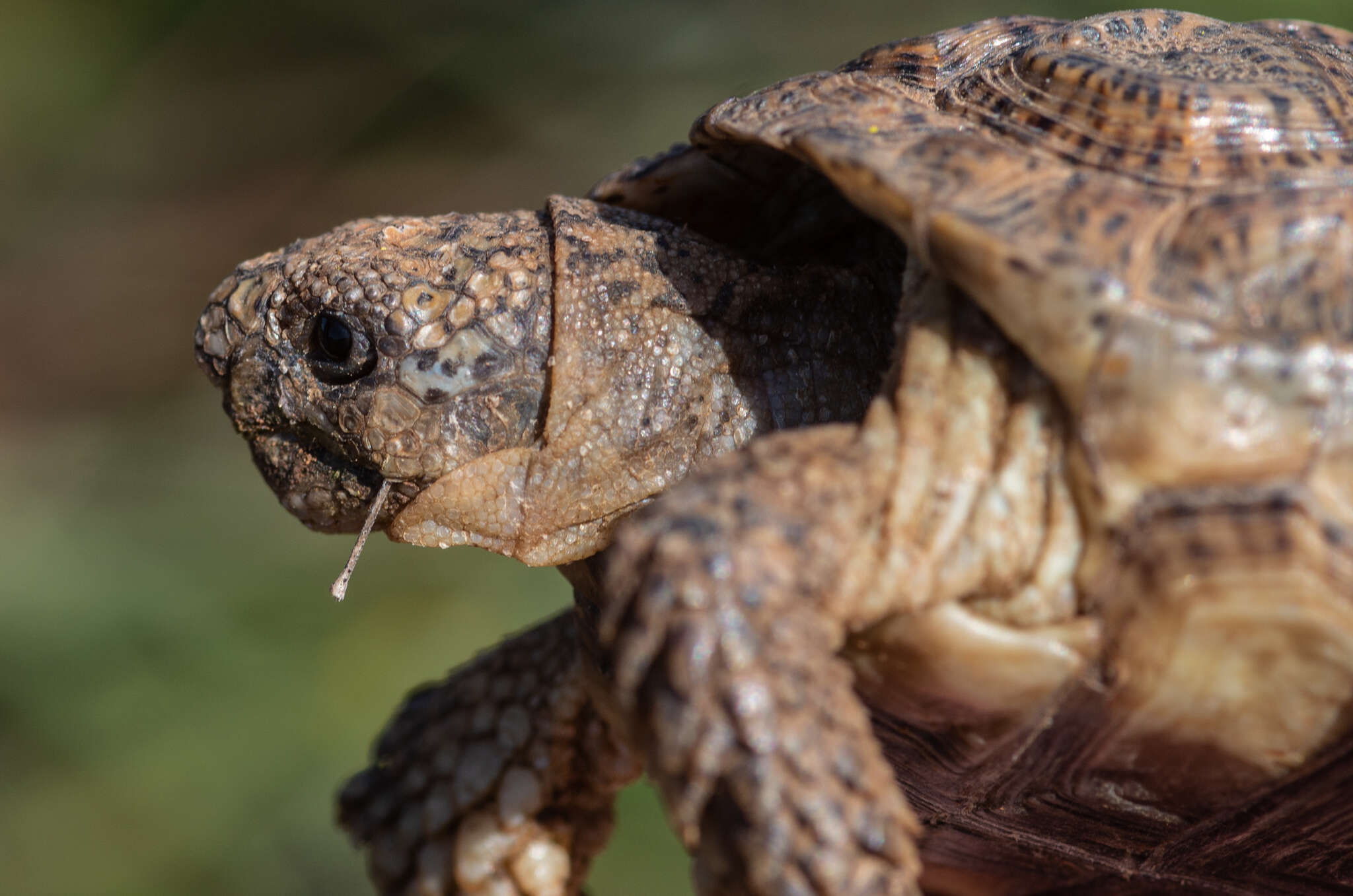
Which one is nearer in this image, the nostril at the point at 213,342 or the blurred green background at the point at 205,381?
the nostril at the point at 213,342

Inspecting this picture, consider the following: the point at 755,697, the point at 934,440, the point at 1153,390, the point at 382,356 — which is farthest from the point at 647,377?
the point at 1153,390

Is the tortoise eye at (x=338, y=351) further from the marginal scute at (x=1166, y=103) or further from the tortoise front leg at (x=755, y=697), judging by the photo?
the marginal scute at (x=1166, y=103)

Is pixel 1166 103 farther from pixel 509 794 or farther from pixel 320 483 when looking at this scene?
pixel 509 794

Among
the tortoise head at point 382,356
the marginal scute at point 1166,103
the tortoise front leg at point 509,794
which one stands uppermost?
the marginal scute at point 1166,103

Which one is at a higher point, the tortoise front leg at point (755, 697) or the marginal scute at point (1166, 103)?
the marginal scute at point (1166, 103)

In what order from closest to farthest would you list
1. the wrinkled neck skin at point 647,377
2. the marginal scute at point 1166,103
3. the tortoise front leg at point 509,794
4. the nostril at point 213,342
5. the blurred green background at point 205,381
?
the marginal scute at point 1166,103
the wrinkled neck skin at point 647,377
the nostril at point 213,342
the tortoise front leg at point 509,794
the blurred green background at point 205,381

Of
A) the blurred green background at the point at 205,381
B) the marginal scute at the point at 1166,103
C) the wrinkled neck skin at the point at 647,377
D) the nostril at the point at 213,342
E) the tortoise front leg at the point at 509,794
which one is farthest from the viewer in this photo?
the blurred green background at the point at 205,381

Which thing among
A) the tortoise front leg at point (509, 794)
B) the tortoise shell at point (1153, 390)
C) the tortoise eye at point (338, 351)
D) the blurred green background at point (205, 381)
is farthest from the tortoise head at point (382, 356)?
the blurred green background at point (205, 381)

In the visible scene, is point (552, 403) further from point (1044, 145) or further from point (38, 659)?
point (38, 659)
